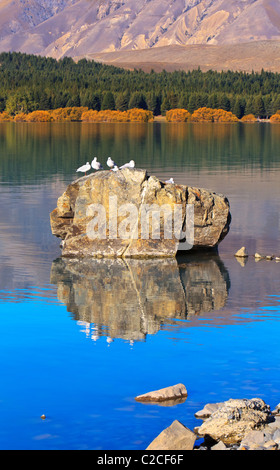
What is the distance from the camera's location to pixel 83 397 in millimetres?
15727

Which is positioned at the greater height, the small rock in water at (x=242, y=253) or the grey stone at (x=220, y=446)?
the grey stone at (x=220, y=446)

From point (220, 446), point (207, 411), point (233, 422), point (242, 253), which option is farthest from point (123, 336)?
point (242, 253)

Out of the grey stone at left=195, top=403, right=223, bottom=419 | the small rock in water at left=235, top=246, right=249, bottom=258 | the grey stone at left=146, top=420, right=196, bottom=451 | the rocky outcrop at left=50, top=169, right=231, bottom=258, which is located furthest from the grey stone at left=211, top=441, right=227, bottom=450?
the small rock in water at left=235, top=246, right=249, bottom=258

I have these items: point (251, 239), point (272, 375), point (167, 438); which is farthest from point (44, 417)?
point (251, 239)

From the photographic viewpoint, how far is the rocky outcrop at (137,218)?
29188 millimetres

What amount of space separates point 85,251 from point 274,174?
114 feet

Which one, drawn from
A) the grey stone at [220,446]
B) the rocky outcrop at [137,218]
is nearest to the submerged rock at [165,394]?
the grey stone at [220,446]

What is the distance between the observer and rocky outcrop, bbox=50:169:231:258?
2919 centimetres

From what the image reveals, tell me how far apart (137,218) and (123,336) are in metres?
9.94

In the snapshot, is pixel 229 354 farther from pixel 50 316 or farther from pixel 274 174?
pixel 274 174

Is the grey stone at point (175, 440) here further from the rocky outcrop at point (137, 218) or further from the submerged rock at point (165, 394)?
the rocky outcrop at point (137, 218)

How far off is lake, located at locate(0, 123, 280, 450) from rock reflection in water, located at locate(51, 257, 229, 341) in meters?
0.03

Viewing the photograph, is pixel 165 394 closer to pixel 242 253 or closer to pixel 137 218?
pixel 137 218

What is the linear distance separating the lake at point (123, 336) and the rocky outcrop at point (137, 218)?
2.66 feet
